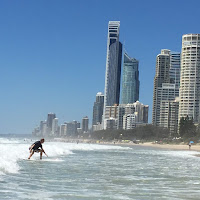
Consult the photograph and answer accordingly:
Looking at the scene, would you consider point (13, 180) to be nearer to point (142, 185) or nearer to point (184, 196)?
point (142, 185)

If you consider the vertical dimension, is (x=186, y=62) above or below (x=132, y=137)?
above

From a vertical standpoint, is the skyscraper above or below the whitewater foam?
above

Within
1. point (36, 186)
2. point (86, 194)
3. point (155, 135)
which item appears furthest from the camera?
point (155, 135)

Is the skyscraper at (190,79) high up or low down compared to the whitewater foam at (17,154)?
up

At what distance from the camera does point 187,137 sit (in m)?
139

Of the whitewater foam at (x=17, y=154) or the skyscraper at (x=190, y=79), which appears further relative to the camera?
the skyscraper at (x=190, y=79)

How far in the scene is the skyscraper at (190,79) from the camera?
599ft

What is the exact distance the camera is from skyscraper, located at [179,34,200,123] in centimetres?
18262

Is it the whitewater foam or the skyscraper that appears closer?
the whitewater foam

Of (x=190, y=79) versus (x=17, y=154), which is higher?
(x=190, y=79)

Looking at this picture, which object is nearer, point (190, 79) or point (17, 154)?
point (17, 154)

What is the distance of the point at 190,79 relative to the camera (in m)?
188

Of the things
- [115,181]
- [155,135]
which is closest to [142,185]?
[115,181]

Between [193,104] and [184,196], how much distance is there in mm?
176808
